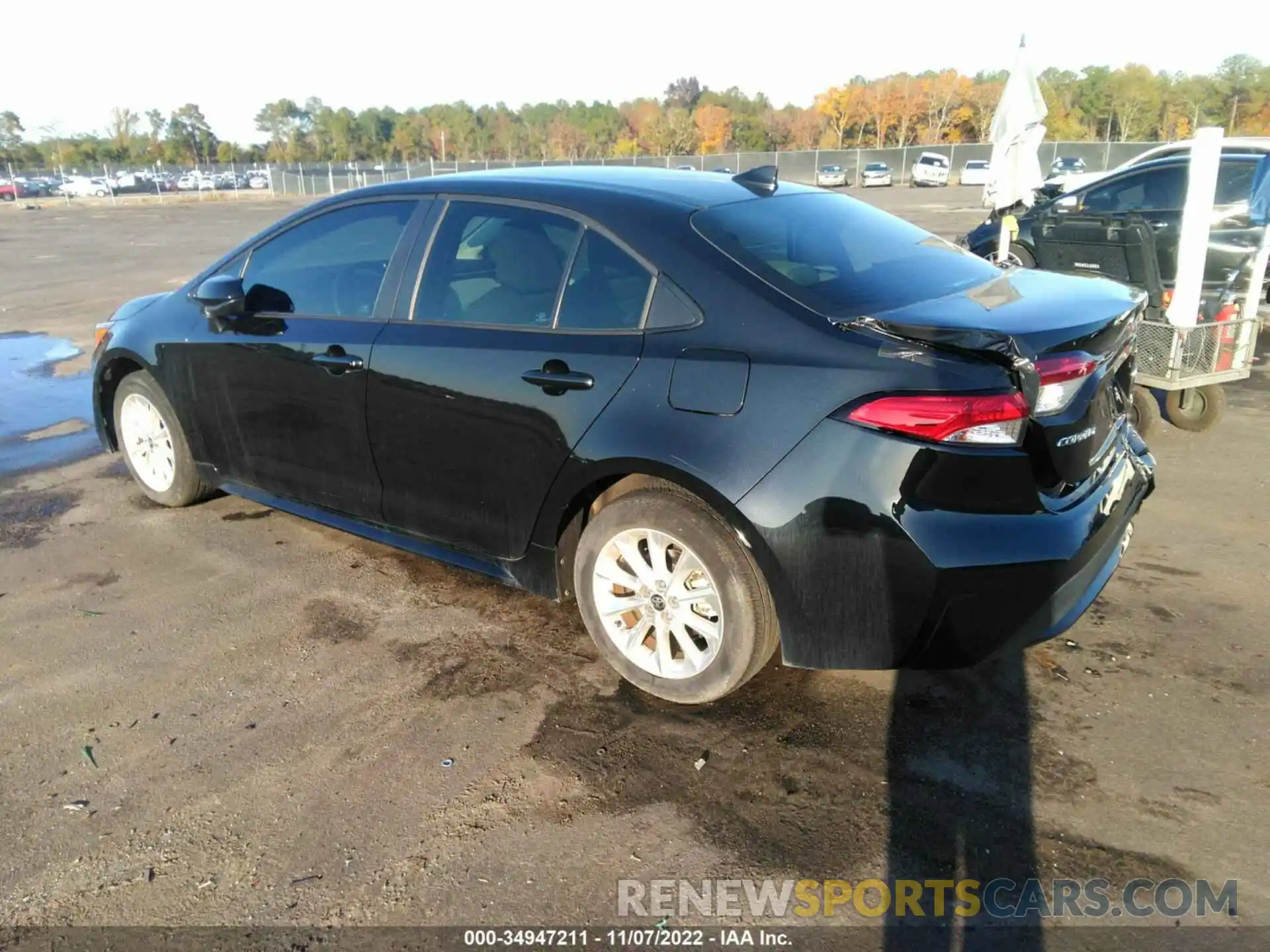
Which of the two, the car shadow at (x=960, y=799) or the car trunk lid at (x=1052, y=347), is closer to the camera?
the car shadow at (x=960, y=799)

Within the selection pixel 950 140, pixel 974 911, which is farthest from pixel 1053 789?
pixel 950 140

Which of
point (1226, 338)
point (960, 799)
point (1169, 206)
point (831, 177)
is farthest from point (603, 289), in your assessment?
point (831, 177)

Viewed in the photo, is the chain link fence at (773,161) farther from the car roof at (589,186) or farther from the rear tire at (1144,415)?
the car roof at (589,186)

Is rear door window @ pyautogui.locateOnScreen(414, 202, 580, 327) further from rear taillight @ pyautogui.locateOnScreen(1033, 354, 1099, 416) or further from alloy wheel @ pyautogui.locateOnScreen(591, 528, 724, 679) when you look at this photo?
rear taillight @ pyautogui.locateOnScreen(1033, 354, 1099, 416)

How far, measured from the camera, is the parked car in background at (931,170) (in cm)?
4562

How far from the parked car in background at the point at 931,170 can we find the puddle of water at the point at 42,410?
141 feet

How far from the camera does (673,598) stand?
3162 millimetres

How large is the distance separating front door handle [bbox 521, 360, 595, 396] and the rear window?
0.62 m

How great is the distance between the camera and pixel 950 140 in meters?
79.1

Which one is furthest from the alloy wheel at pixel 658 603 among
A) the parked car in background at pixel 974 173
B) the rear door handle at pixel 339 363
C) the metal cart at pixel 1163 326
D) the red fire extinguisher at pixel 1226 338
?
the parked car in background at pixel 974 173

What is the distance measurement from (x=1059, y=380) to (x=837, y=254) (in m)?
0.97

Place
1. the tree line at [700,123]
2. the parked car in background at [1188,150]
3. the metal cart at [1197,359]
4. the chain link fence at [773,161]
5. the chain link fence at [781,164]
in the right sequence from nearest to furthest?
1. the metal cart at [1197,359]
2. the parked car in background at [1188,150]
3. the chain link fence at [781,164]
4. the chain link fence at [773,161]
5. the tree line at [700,123]

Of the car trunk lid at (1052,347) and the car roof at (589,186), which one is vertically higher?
the car roof at (589,186)

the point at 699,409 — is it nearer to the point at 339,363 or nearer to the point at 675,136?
the point at 339,363
